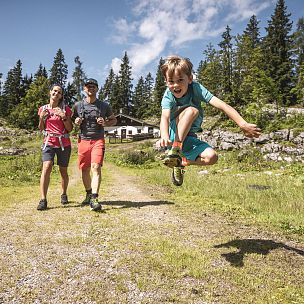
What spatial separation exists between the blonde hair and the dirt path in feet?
7.44

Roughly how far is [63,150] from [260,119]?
27.8m

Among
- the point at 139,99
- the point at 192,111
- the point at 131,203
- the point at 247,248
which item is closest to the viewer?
the point at 192,111

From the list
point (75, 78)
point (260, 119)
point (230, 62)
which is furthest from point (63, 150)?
point (75, 78)

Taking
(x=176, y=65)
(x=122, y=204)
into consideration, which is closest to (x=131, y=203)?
(x=122, y=204)

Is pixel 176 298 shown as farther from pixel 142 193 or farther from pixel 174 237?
pixel 142 193

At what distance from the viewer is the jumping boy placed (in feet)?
12.2

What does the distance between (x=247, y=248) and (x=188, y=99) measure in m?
2.20

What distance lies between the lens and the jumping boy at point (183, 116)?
373cm

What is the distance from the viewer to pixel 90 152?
21.1 ft

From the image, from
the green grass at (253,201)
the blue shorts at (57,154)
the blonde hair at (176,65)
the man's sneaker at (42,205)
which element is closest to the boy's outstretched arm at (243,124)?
the blonde hair at (176,65)

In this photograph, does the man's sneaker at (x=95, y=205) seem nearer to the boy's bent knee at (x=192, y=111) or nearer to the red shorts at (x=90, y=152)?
the red shorts at (x=90, y=152)

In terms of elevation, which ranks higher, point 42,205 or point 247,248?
point 42,205

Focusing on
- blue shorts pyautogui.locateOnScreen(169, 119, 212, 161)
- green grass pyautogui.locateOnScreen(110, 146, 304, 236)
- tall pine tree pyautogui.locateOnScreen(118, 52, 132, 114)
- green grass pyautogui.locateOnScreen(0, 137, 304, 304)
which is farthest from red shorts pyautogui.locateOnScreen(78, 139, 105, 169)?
tall pine tree pyautogui.locateOnScreen(118, 52, 132, 114)

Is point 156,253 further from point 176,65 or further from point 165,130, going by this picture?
point 176,65
